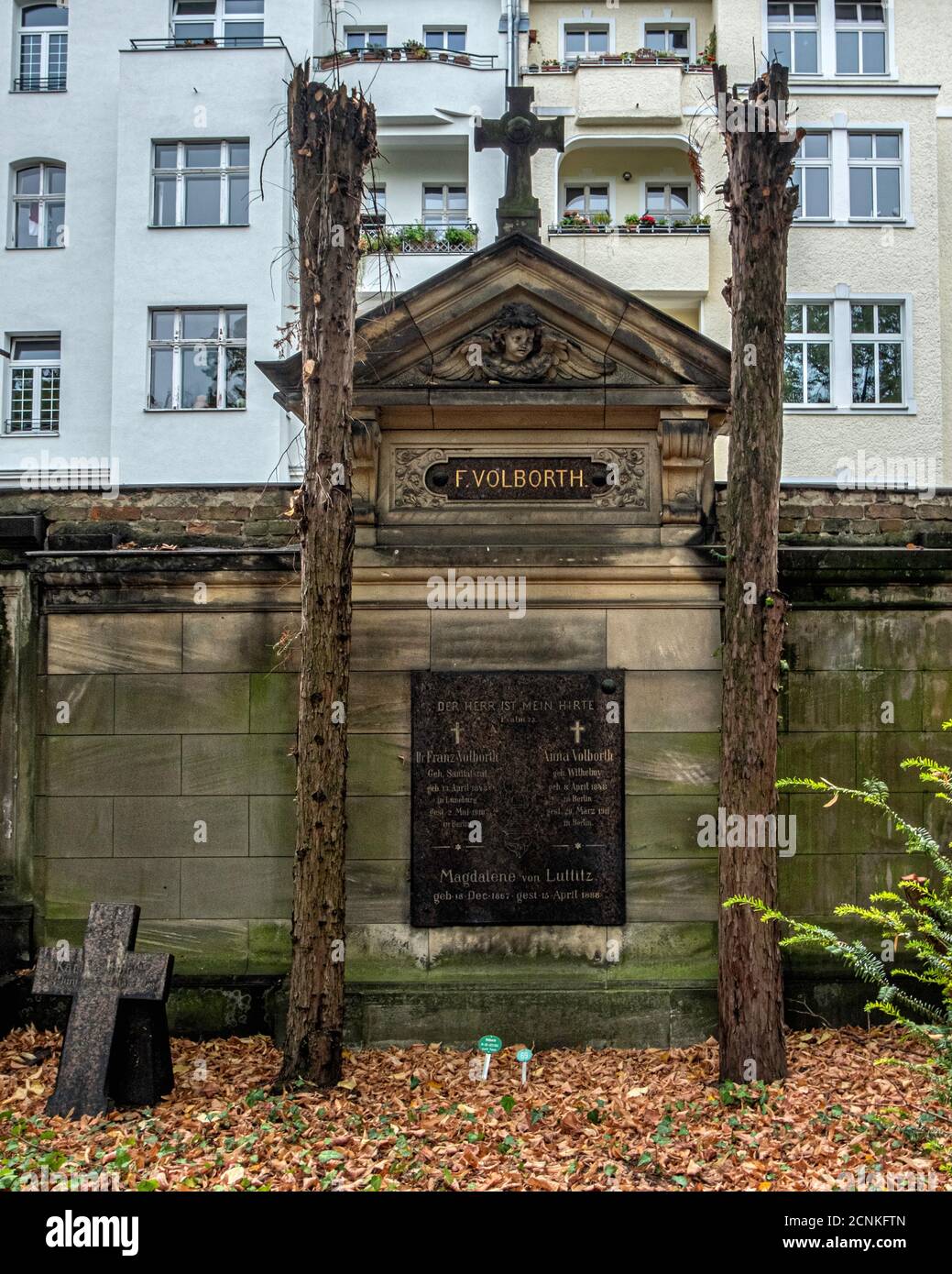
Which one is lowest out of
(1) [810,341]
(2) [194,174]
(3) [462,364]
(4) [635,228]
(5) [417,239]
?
(3) [462,364]

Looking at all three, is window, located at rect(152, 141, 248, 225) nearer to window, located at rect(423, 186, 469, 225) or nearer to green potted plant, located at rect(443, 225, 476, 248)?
window, located at rect(423, 186, 469, 225)

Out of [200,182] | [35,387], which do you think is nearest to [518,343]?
[200,182]

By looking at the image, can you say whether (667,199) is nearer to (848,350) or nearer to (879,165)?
(879,165)

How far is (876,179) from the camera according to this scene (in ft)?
68.6

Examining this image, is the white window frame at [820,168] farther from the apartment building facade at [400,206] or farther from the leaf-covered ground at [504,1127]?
the leaf-covered ground at [504,1127]

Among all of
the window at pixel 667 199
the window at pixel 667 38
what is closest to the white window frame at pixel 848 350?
the window at pixel 667 199

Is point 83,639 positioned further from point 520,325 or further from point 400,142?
point 400,142

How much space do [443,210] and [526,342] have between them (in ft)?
50.7

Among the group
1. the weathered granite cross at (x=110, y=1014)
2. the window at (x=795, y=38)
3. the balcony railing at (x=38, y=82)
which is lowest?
the weathered granite cross at (x=110, y=1014)

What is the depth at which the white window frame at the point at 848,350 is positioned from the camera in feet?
66.9

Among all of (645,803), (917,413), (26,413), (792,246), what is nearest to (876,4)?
(792,246)

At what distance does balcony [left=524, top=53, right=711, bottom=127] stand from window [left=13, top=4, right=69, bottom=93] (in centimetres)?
989

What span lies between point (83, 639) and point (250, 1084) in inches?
129

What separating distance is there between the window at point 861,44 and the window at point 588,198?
493cm
